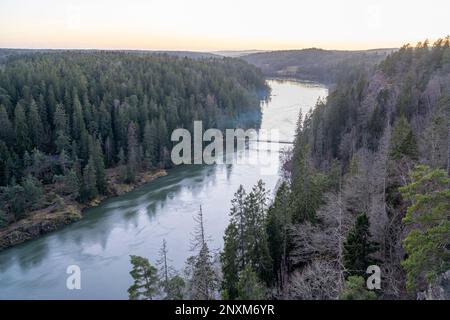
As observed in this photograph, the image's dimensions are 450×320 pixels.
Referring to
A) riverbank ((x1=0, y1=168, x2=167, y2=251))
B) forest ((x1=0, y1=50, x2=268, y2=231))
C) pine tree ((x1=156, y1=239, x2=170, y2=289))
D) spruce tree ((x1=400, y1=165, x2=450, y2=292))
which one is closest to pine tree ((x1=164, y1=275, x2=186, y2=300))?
pine tree ((x1=156, y1=239, x2=170, y2=289))

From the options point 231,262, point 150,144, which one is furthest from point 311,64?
point 231,262

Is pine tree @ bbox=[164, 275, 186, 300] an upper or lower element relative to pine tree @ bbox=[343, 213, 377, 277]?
lower

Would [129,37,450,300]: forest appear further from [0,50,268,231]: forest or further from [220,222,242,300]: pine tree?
[0,50,268,231]: forest

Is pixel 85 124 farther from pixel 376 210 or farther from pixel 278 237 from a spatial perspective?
pixel 376 210

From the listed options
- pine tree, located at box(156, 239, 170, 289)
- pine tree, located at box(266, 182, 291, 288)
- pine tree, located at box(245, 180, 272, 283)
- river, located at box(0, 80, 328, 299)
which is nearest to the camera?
pine tree, located at box(156, 239, 170, 289)

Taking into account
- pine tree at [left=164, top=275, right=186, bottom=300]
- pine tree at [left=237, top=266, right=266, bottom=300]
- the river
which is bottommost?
the river

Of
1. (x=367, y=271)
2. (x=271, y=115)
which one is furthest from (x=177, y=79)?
(x=367, y=271)
